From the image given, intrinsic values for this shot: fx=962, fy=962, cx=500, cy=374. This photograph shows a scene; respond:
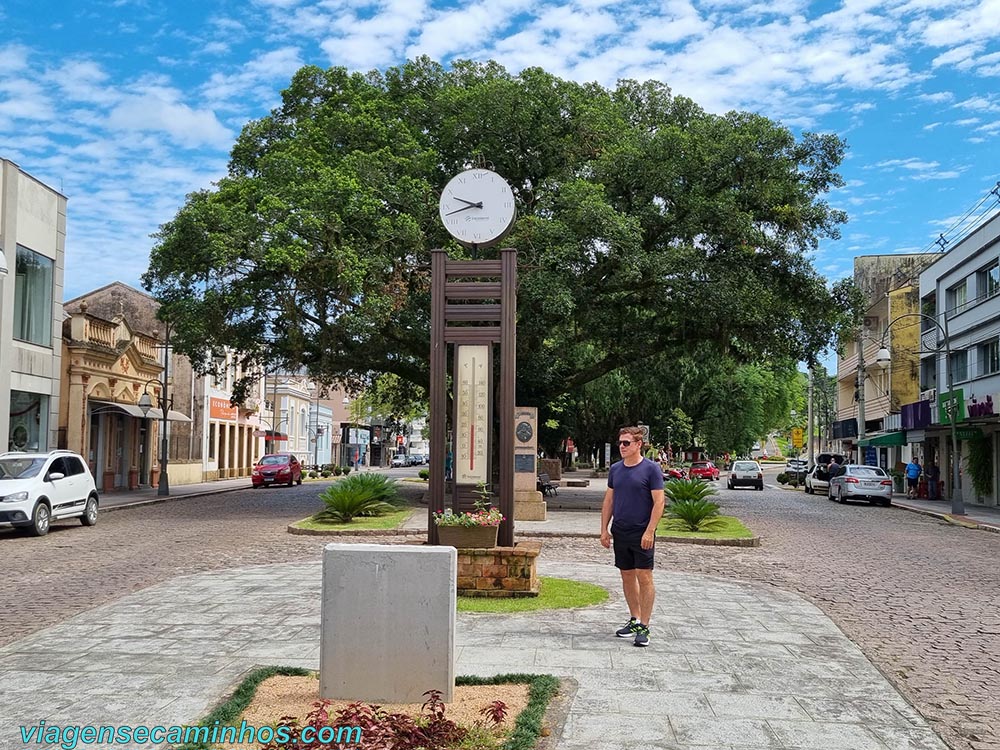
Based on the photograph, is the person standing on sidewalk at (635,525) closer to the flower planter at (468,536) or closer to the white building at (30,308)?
the flower planter at (468,536)

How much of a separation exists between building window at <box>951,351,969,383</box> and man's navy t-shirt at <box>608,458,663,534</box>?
109 ft

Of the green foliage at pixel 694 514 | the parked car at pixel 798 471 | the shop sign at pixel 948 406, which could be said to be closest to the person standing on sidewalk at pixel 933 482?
the shop sign at pixel 948 406

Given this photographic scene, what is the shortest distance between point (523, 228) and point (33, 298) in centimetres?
1514

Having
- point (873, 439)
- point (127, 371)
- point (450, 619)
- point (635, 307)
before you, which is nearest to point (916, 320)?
point (873, 439)

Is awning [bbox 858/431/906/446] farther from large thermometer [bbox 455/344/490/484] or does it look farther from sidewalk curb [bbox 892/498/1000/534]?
large thermometer [bbox 455/344/490/484]

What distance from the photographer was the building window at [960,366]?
3734cm

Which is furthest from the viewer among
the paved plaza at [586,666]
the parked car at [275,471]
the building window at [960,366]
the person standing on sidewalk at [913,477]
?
the parked car at [275,471]

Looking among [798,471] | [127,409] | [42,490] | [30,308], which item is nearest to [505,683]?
[42,490]

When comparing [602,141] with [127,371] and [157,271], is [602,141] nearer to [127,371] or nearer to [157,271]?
[157,271]

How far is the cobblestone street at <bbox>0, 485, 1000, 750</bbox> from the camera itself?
7750 millimetres

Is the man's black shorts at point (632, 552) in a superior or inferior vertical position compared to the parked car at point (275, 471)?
superior

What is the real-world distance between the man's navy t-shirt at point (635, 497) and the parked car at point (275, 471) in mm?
37455

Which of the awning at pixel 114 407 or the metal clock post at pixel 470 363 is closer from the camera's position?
the metal clock post at pixel 470 363

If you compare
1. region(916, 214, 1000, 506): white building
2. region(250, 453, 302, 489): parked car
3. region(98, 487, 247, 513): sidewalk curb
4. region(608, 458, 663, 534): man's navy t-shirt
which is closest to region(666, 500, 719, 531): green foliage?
region(608, 458, 663, 534): man's navy t-shirt
